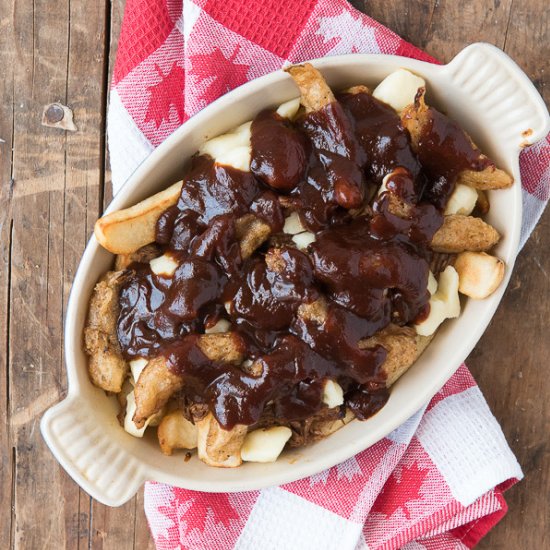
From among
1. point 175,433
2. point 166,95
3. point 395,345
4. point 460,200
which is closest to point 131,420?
point 175,433

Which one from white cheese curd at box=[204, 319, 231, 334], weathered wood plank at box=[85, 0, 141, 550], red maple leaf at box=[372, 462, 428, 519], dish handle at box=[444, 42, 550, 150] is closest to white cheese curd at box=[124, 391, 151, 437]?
white cheese curd at box=[204, 319, 231, 334]

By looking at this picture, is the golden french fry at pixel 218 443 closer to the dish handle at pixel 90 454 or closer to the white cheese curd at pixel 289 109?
the dish handle at pixel 90 454

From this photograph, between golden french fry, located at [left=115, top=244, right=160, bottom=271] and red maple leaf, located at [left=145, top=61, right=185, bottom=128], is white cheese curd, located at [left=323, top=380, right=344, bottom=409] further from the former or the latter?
red maple leaf, located at [left=145, top=61, right=185, bottom=128]

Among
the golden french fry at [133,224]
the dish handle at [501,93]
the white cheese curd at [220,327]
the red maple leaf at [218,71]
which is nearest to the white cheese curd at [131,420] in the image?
the white cheese curd at [220,327]

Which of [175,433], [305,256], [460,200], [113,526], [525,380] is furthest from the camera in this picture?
[113,526]

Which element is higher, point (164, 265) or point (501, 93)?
point (501, 93)

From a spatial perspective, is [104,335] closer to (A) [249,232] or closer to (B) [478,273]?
(A) [249,232]

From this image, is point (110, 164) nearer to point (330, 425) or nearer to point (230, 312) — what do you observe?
point (230, 312)
